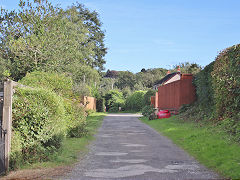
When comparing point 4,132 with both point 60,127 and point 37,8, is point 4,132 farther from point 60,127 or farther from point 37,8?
point 37,8

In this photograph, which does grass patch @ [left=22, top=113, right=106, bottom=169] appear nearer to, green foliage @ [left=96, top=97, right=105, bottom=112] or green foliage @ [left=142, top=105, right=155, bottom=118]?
green foliage @ [left=142, top=105, right=155, bottom=118]

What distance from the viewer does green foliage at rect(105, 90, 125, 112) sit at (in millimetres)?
47697

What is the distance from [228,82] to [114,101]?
→ 38171 millimetres

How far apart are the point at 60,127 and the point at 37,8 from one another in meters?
16.3

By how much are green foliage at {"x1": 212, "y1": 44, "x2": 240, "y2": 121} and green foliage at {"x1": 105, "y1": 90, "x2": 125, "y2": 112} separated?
3515 cm

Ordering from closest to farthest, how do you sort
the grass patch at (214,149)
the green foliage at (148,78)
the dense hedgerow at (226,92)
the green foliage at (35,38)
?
the grass patch at (214,149)
the dense hedgerow at (226,92)
the green foliage at (35,38)
the green foliage at (148,78)

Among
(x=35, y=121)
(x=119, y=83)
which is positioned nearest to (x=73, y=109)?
(x=35, y=121)

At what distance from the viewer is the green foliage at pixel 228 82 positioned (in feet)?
34.3

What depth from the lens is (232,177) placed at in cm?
528

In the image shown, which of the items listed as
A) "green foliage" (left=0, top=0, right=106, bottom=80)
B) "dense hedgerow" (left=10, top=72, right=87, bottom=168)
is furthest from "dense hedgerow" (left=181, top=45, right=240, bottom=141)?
"green foliage" (left=0, top=0, right=106, bottom=80)

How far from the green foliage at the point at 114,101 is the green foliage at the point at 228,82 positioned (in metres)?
35.1

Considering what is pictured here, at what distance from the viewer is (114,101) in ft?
161

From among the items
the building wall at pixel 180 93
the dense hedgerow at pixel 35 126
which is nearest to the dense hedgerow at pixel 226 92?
the building wall at pixel 180 93

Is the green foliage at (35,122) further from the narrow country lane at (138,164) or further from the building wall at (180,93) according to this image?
the building wall at (180,93)
